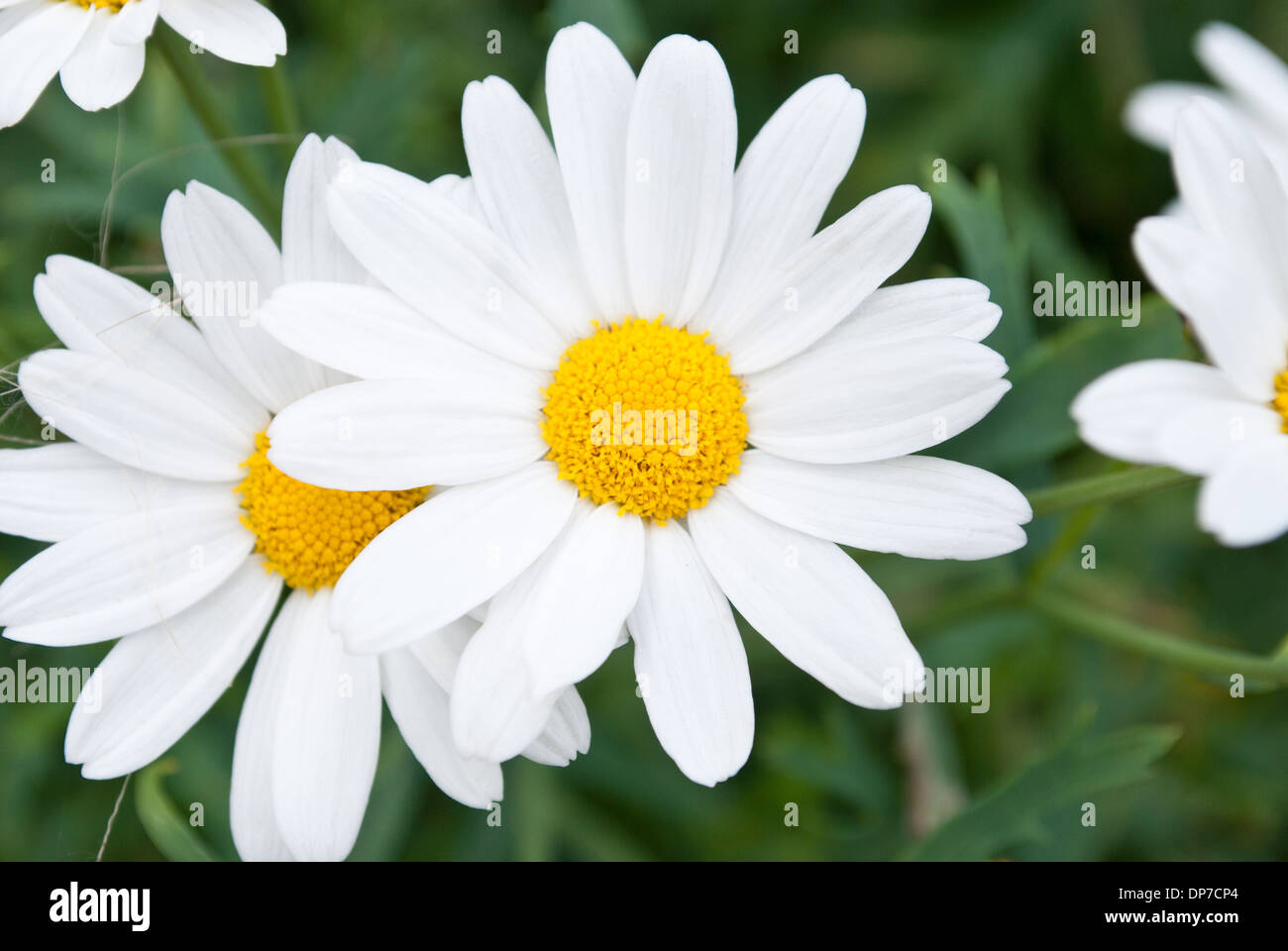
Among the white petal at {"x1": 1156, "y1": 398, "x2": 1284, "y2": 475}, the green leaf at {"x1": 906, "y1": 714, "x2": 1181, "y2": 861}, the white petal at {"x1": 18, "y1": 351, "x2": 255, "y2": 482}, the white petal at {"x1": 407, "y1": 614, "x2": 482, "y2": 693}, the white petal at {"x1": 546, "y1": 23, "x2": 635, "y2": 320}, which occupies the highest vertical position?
the white petal at {"x1": 546, "y1": 23, "x2": 635, "y2": 320}

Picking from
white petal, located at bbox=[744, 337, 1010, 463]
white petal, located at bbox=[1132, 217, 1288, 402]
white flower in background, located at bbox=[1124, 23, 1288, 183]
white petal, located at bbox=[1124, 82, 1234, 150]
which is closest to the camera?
white petal, located at bbox=[1132, 217, 1288, 402]

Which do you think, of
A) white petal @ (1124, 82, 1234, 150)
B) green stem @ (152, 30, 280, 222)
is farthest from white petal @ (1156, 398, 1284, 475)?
green stem @ (152, 30, 280, 222)

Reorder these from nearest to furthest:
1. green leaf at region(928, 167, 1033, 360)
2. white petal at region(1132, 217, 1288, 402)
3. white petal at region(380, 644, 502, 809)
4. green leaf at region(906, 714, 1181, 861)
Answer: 1. white petal at region(1132, 217, 1288, 402)
2. white petal at region(380, 644, 502, 809)
3. green leaf at region(906, 714, 1181, 861)
4. green leaf at region(928, 167, 1033, 360)

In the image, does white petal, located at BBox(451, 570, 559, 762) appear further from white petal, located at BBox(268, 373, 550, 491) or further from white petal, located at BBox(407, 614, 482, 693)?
white petal, located at BBox(268, 373, 550, 491)

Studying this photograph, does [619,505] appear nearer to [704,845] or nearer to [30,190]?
[704,845]

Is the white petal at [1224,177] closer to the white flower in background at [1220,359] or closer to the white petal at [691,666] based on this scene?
the white flower in background at [1220,359]

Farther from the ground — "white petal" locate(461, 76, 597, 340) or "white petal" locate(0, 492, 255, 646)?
"white petal" locate(461, 76, 597, 340)

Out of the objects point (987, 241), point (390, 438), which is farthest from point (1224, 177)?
point (390, 438)

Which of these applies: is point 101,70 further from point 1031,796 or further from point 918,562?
point 918,562
